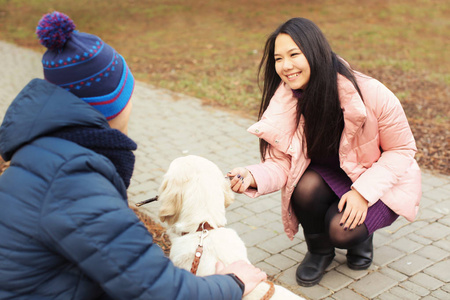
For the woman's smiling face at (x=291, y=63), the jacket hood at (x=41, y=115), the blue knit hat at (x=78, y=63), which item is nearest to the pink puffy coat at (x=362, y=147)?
the woman's smiling face at (x=291, y=63)

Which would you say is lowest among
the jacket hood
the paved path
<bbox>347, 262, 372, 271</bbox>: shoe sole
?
the paved path

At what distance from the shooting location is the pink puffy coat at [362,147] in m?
3.36

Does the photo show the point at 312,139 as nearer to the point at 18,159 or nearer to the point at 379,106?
the point at 379,106

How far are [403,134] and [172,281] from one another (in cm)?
210

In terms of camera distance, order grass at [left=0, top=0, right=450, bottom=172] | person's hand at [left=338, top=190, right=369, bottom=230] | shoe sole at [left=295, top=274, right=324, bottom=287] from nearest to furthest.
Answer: person's hand at [left=338, top=190, right=369, bottom=230] < shoe sole at [left=295, top=274, right=324, bottom=287] < grass at [left=0, top=0, right=450, bottom=172]

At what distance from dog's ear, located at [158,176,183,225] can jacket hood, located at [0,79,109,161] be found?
69 centimetres

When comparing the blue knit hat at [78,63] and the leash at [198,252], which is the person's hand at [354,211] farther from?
the blue knit hat at [78,63]

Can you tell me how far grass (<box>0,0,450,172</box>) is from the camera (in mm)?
9469

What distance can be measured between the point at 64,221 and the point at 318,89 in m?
2.04

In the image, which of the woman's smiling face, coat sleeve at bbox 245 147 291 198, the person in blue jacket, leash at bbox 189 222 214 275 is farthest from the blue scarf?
the woman's smiling face

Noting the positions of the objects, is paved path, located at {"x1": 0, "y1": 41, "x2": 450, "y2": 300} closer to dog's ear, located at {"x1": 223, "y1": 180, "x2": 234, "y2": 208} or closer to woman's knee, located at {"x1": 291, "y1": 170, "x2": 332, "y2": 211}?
woman's knee, located at {"x1": 291, "y1": 170, "x2": 332, "y2": 211}

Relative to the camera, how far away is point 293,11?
Answer: 17.9 meters

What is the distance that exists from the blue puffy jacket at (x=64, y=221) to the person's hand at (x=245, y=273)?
36 centimetres

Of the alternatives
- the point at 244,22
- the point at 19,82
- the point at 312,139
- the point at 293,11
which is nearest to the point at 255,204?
the point at 312,139
